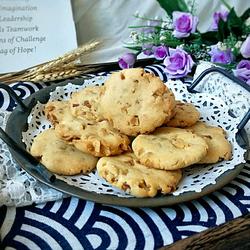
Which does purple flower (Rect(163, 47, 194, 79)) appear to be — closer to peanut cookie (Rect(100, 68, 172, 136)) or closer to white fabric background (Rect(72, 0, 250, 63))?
white fabric background (Rect(72, 0, 250, 63))

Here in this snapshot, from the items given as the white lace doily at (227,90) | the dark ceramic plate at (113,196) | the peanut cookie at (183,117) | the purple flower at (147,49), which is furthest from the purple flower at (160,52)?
the dark ceramic plate at (113,196)

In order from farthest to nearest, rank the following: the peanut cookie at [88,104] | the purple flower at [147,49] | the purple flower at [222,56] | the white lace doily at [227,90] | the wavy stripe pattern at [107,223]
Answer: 1. the purple flower at [147,49]
2. the purple flower at [222,56]
3. the white lace doily at [227,90]
4. the peanut cookie at [88,104]
5. the wavy stripe pattern at [107,223]

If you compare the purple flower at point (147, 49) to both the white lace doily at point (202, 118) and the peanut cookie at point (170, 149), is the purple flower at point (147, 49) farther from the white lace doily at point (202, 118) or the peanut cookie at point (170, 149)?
the peanut cookie at point (170, 149)

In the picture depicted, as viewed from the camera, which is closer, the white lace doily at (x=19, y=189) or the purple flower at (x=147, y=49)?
the white lace doily at (x=19, y=189)

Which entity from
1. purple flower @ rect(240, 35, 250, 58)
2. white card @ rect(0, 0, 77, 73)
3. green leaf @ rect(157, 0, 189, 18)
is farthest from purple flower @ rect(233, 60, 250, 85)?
white card @ rect(0, 0, 77, 73)

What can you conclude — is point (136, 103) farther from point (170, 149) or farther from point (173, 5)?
point (173, 5)

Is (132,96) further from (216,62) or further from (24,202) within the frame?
(216,62)

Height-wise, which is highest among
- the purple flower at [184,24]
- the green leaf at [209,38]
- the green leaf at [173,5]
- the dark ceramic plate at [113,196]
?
the green leaf at [173,5]
